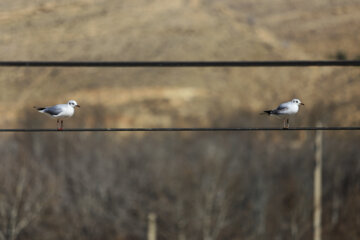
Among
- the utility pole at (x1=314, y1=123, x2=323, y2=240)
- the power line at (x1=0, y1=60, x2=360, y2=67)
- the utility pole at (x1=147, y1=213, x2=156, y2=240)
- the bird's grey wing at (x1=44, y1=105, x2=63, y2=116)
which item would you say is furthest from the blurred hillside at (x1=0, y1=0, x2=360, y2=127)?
the power line at (x1=0, y1=60, x2=360, y2=67)

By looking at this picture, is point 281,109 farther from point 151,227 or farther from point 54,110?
point 151,227

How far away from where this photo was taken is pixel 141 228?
67.7 metres

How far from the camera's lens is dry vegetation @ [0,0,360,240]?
66.2 metres

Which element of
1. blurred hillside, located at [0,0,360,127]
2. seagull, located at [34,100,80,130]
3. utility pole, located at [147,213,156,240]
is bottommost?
utility pole, located at [147,213,156,240]

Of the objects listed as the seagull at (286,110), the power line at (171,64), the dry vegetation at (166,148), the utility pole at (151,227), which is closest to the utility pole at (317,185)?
the dry vegetation at (166,148)

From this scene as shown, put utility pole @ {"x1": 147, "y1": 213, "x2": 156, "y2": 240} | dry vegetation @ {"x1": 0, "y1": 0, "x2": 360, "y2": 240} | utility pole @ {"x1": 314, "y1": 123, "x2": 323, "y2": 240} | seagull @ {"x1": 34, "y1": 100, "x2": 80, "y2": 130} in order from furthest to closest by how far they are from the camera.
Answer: dry vegetation @ {"x1": 0, "y1": 0, "x2": 360, "y2": 240} < utility pole @ {"x1": 147, "y1": 213, "x2": 156, "y2": 240} < utility pole @ {"x1": 314, "y1": 123, "x2": 323, "y2": 240} < seagull @ {"x1": 34, "y1": 100, "x2": 80, "y2": 130}

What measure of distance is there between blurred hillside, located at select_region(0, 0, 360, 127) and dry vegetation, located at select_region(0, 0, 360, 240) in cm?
27

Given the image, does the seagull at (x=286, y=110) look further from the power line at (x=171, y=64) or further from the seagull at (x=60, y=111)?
the seagull at (x=60, y=111)

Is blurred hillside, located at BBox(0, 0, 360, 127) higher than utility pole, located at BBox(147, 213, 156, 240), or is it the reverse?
blurred hillside, located at BBox(0, 0, 360, 127)

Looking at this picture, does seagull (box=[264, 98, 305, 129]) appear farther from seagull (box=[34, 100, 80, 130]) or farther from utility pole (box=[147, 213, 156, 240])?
utility pole (box=[147, 213, 156, 240])

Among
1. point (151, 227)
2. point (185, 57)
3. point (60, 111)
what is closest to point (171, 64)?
point (60, 111)

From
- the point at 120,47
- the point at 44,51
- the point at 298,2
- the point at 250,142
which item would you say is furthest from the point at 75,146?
the point at 298,2

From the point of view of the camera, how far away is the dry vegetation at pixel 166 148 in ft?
217

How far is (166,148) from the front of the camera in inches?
3113
